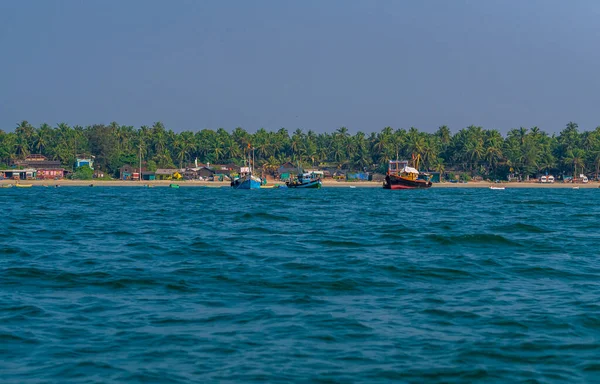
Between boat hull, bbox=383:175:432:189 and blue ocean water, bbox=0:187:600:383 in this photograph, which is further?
boat hull, bbox=383:175:432:189

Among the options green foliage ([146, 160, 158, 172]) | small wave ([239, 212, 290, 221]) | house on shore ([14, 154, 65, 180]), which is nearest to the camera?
small wave ([239, 212, 290, 221])

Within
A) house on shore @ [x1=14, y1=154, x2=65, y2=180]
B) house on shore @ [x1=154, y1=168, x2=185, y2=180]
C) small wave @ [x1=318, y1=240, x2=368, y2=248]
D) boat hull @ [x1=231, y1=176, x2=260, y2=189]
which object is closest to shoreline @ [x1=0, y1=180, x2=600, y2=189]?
house on shore @ [x1=154, y1=168, x2=185, y2=180]

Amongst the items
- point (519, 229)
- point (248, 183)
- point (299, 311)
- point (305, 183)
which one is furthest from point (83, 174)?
point (299, 311)

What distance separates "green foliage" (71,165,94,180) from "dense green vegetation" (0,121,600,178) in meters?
8.93

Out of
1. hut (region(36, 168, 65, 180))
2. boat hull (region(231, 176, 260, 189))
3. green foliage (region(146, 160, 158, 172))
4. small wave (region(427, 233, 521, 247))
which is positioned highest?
green foliage (region(146, 160, 158, 172))

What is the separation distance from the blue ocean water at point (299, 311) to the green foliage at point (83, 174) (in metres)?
125

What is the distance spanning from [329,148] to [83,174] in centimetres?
6055

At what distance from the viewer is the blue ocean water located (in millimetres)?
9289

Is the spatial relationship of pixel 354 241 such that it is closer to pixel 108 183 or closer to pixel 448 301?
pixel 448 301

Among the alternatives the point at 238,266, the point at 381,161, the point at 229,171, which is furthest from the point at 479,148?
the point at 238,266

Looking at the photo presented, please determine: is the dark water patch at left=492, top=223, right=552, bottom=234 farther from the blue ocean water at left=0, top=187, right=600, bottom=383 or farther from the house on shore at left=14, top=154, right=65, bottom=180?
the house on shore at left=14, top=154, right=65, bottom=180

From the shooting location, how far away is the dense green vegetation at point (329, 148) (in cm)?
15712

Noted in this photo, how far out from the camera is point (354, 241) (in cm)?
2372

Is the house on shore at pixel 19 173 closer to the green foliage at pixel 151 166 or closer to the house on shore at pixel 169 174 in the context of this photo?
the green foliage at pixel 151 166
